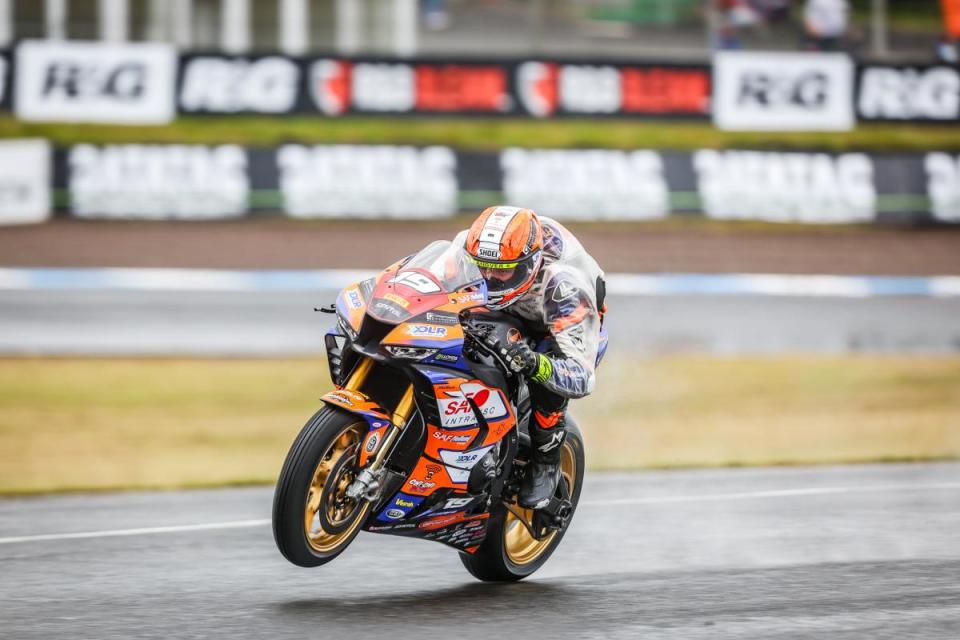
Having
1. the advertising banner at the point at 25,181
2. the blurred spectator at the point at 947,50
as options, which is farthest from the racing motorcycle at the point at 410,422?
the blurred spectator at the point at 947,50

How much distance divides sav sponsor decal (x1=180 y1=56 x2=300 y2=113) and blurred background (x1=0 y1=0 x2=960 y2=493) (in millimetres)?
35

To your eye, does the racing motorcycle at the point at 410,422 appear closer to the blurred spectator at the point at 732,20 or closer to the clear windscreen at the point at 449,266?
the clear windscreen at the point at 449,266

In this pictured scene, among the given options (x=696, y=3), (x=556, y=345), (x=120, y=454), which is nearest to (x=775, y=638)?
(x=556, y=345)

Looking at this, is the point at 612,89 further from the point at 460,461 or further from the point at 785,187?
the point at 460,461

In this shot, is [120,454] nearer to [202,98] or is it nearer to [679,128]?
[202,98]

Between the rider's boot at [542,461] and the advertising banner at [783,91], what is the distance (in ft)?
57.9

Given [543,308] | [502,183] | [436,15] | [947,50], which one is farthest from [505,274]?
[436,15]

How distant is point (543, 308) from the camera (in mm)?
6293

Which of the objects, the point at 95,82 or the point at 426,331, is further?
the point at 95,82

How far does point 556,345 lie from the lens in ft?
20.5

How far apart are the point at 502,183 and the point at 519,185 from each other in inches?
11.3

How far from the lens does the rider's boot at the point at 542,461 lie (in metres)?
6.38

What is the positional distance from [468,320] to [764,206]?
16493 mm

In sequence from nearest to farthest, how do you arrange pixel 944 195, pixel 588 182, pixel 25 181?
pixel 25 181 → pixel 588 182 → pixel 944 195
